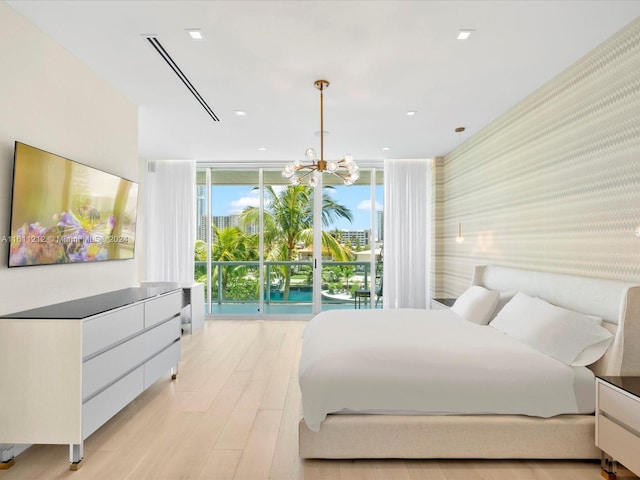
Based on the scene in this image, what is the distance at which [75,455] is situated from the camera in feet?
7.36

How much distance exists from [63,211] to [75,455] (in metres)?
1.60

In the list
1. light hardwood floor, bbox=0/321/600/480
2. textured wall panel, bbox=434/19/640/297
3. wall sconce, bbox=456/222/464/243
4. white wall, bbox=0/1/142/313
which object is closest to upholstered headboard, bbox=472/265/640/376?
textured wall panel, bbox=434/19/640/297

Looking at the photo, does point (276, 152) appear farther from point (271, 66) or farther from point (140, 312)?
point (140, 312)

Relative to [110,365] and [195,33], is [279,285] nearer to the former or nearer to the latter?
[110,365]

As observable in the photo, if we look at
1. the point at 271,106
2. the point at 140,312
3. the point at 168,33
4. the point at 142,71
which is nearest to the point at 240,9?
Result: the point at 168,33

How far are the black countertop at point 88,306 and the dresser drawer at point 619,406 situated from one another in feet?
9.59

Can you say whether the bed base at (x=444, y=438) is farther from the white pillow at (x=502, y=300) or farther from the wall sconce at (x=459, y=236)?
the wall sconce at (x=459, y=236)

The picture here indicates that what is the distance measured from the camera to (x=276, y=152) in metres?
5.98

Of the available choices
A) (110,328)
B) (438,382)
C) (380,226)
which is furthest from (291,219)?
(438,382)

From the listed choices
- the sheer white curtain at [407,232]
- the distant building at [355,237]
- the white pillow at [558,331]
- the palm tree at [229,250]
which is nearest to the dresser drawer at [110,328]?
the white pillow at [558,331]

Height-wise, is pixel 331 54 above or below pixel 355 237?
above

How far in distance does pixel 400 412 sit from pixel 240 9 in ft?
8.64

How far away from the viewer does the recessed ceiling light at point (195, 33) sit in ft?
8.59

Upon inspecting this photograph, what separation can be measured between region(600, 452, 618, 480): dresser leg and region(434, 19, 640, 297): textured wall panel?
109 cm
